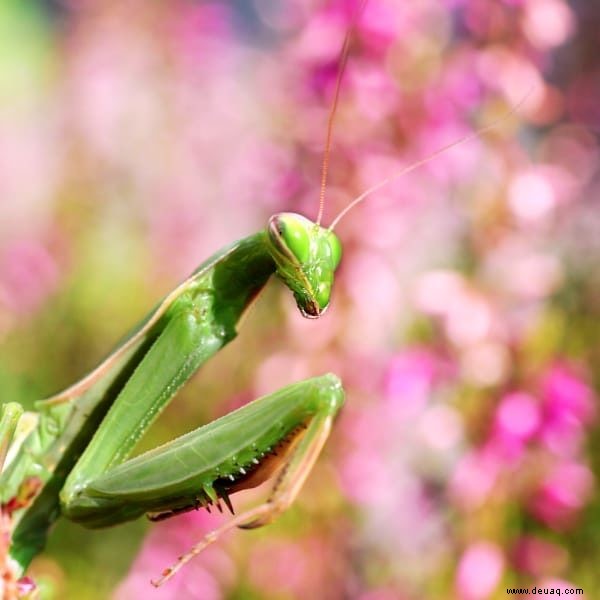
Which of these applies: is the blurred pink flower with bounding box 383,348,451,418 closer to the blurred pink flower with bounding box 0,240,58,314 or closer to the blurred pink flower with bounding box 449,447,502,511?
the blurred pink flower with bounding box 449,447,502,511

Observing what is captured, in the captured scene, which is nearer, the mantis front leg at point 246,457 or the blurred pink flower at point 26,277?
the mantis front leg at point 246,457

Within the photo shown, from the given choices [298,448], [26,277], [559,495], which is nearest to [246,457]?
[298,448]

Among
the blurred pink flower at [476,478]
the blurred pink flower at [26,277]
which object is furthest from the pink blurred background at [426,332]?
the blurred pink flower at [26,277]

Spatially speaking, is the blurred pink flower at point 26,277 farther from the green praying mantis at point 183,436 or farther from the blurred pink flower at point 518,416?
the blurred pink flower at point 518,416

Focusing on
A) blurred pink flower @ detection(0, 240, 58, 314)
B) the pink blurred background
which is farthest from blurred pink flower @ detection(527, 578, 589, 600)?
blurred pink flower @ detection(0, 240, 58, 314)

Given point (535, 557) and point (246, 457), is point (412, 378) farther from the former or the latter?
point (246, 457)

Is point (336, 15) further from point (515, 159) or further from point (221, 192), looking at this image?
point (221, 192)
